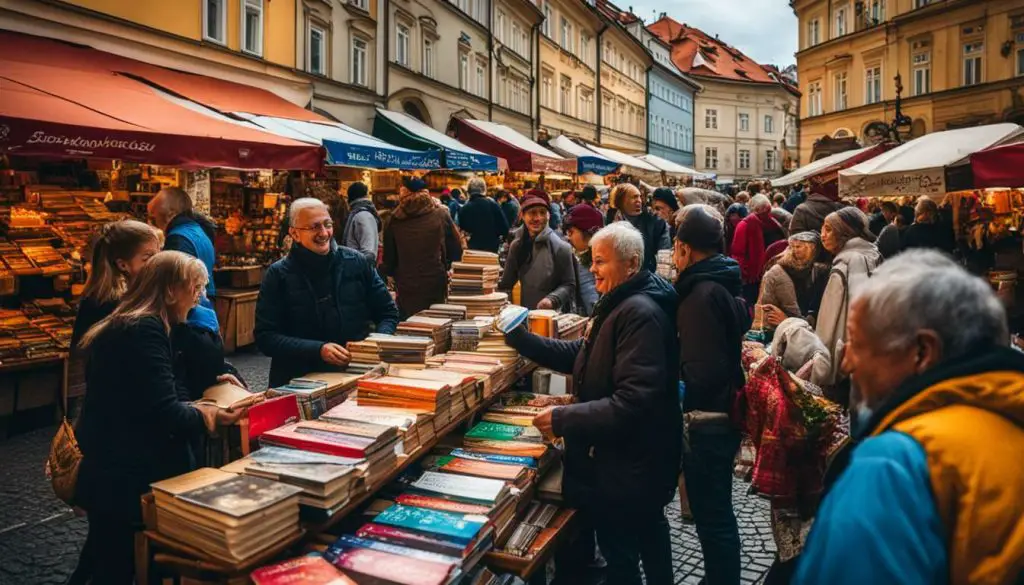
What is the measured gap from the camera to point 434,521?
9.48 ft

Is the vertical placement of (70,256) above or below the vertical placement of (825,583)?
above

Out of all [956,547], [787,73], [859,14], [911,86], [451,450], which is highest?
[787,73]

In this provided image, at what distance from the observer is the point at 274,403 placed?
3170 millimetres

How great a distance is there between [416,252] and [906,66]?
35054 millimetres

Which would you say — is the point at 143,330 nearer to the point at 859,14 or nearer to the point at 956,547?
the point at 956,547

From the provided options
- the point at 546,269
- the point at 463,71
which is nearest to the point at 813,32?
the point at 463,71

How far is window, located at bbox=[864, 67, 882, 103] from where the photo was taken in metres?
36.7

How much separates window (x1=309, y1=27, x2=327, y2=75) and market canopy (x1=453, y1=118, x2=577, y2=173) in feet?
14.9

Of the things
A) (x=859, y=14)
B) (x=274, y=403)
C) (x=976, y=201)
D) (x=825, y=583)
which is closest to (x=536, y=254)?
(x=274, y=403)

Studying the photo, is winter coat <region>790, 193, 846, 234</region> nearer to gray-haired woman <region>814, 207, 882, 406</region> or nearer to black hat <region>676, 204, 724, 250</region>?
gray-haired woman <region>814, 207, 882, 406</region>

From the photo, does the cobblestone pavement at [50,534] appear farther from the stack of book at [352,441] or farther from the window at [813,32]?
the window at [813,32]

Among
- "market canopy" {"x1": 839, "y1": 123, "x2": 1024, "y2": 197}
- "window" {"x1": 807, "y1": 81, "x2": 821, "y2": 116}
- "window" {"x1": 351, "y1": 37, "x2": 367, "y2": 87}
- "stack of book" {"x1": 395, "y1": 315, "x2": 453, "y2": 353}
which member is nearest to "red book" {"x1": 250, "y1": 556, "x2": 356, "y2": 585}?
"stack of book" {"x1": 395, "y1": 315, "x2": 453, "y2": 353}

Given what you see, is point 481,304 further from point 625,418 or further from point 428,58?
point 428,58

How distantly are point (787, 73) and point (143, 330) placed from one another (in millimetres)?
103962
